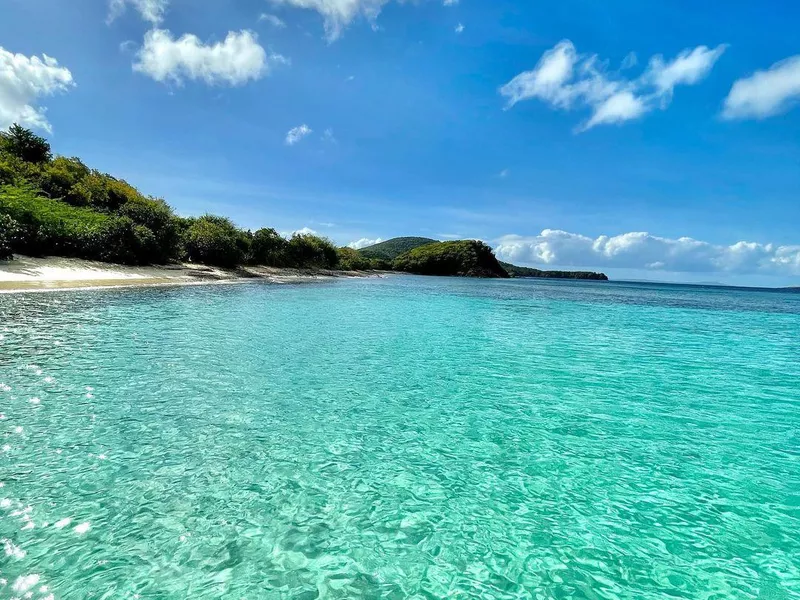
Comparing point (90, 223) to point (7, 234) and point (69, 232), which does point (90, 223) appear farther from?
point (7, 234)

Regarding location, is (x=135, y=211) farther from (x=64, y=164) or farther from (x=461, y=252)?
(x=461, y=252)

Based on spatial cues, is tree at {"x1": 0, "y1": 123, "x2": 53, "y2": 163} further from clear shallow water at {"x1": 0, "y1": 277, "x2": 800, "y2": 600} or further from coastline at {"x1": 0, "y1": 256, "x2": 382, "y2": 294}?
clear shallow water at {"x1": 0, "y1": 277, "x2": 800, "y2": 600}

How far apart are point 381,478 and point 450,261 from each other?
184 meters

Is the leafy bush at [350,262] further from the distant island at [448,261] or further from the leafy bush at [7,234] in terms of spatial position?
the leafy bush at [7,234]

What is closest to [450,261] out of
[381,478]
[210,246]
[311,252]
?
[311,252]

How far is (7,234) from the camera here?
30.2 m

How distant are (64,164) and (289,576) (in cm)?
7493

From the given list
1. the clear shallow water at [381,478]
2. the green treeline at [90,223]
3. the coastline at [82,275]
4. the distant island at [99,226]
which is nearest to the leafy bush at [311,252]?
the distant island at [99,226]

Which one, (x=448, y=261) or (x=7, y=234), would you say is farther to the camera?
(x=448, y=261)

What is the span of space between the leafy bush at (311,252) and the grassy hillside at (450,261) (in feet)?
248

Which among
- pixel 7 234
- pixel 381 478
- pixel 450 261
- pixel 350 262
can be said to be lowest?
pixel 381 478

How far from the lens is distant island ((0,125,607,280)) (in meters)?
34.7

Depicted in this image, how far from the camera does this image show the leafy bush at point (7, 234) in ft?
96.2

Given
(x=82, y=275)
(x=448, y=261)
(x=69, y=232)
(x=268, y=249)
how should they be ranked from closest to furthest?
(x=82, y=275)
(x=69, y=232)
(x=268, y=249)
(x=448, y=261)
